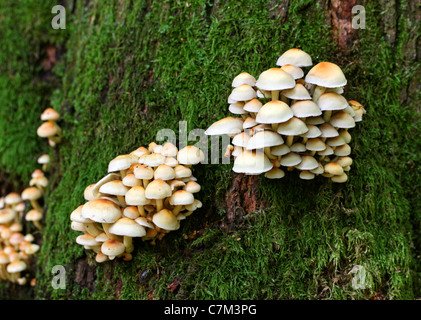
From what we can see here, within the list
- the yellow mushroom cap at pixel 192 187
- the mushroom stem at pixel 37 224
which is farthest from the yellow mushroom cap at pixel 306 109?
the mushroom stem at pixel 37 224

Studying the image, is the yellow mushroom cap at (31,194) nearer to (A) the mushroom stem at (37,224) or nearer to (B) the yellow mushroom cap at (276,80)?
(A) the mushroom stem at (37,224)

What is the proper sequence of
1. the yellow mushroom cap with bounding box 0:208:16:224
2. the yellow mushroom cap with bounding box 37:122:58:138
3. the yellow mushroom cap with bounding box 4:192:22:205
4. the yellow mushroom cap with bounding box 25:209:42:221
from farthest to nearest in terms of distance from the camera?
the yellow mushroom cap with bounding box 4:192:22:205
the yellow mushroom cap with bounding box 0:208:16:224
the yellow mushroom cap with bounding box 25:209:42:221
the yellow mushroom cap with bounding box 37:122:58:138

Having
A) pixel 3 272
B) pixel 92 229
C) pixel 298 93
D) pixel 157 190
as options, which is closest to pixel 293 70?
pixel 298 93

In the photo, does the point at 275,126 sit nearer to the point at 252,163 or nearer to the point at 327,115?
the point at 252,163

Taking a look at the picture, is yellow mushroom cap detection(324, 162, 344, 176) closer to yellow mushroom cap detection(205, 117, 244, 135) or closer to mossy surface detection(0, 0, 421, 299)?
mossy surface detection(0, 0, 421, 299)

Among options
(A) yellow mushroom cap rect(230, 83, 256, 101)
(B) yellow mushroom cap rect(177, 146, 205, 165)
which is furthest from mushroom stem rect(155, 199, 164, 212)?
(A) yellow mushroom cap rect(230, 83, 256, 101)
